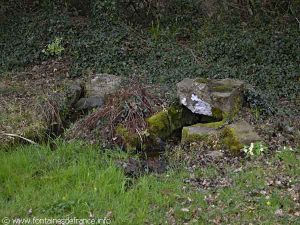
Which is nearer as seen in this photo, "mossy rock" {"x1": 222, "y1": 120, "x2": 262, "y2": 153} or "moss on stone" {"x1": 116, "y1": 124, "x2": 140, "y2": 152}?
"mossy rock" {"x1": 222, "y1": 120, "x2": 262, "y2": 153}

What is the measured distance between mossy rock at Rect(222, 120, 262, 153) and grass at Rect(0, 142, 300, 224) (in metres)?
0.52

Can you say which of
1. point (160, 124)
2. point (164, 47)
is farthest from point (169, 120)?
point (164, 47)

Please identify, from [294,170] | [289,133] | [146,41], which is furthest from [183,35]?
[294,170]

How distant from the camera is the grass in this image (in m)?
5.66

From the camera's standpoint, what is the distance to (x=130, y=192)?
615cm

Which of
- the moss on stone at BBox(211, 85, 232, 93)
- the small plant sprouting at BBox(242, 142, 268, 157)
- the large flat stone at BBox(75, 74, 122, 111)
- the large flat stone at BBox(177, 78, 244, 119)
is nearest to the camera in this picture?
the small plant sprouting at BBox(242, 142, 268, 157)

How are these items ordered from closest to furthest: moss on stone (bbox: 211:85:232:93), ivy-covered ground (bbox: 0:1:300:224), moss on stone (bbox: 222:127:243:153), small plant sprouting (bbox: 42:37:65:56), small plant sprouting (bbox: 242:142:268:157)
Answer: ivy-covered ground (bbox: 0:1:300:224) < small plant sprouting (bbox: 242:142:268:157) < moss on stone (bbox: 222:127:243:153) < moss on stone (bbox: 211:85:232:93) < small plant sprouting (bbox: 42:37:65:56)

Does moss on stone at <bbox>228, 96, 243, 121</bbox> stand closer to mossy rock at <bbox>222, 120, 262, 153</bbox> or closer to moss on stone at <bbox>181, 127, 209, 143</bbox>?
mossy rock at <bbox>222, 120, 262, 153</bbox>

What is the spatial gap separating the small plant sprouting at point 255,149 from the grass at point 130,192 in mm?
243

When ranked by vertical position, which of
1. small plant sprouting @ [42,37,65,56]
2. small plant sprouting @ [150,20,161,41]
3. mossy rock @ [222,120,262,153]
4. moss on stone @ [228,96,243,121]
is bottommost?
mossy rock @ [222,120,262,153]

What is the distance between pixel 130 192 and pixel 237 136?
84.0 inches

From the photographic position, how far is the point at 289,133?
7895 millimetres

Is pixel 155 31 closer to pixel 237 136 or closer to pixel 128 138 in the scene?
pixel 128 138

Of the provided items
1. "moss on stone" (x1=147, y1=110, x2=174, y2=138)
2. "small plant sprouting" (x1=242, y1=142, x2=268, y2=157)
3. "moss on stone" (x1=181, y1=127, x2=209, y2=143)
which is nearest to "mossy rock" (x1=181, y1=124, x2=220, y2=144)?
"moss on stone" (x1=181, y1=127, x2=209, y2=143)
